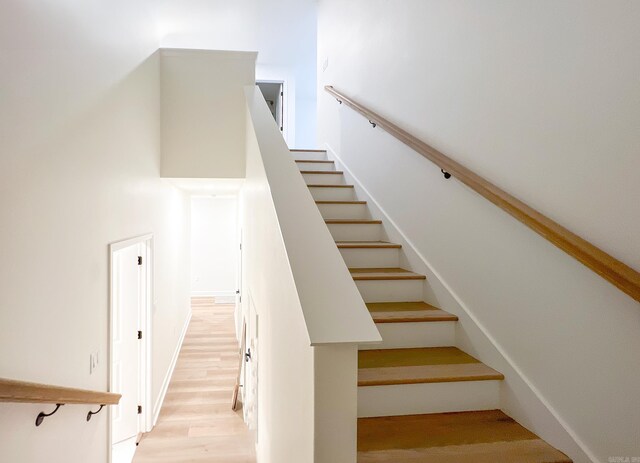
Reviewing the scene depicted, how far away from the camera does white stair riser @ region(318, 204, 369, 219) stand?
10.8ft

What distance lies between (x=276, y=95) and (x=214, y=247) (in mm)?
3854

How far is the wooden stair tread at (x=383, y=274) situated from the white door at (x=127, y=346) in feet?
7.71

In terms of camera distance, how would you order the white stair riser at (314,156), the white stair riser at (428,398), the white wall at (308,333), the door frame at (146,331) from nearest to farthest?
1. the white wall at (308,333)
2. the white stair riser at (428,398)
3. the door frame at (146,331)
4. the white stair riser at (314,156)

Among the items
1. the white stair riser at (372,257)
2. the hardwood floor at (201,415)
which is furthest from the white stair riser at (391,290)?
the hardwood floor at (201,415)

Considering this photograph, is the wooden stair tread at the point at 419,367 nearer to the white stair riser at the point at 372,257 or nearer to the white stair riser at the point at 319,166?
the white stair riser at the point at 372,257

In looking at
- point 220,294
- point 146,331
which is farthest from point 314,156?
point 220,294

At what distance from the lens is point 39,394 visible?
62.3 inches

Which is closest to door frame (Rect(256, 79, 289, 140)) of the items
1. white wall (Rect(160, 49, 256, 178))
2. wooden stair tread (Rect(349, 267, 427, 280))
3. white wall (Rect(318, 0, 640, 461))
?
white wall (Rect(160, 49, 256, 178))

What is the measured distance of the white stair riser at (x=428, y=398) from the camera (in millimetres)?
1717

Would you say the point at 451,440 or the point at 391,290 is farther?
the point at 391,290

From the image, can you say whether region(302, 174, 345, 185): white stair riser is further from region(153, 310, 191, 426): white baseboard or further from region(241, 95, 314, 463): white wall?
region(153, 310, 191, 426): white baseboard

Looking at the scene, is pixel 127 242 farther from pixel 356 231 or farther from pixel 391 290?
pixel 391 290

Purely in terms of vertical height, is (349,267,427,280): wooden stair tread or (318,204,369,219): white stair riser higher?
(318,204,369,219): white stair riser

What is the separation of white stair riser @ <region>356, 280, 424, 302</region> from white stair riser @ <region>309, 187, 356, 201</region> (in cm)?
129
